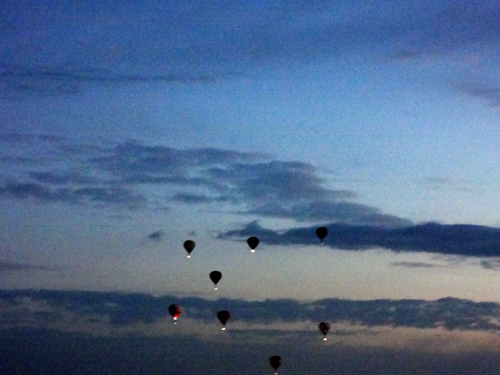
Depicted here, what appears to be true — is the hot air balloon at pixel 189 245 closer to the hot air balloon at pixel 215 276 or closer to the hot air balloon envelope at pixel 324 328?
the hot air balloon at pixel 215 276

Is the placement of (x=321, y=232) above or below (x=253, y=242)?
above

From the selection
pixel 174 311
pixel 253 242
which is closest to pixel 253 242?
pixel 253 242

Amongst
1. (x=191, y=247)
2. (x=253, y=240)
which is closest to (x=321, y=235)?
(x=253, y=240)

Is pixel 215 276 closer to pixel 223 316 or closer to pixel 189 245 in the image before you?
pixel 189 245

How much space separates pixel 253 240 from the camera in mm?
90312

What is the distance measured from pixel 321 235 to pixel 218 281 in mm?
11902

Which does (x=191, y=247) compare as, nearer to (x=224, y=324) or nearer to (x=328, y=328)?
(x=224, y=324)

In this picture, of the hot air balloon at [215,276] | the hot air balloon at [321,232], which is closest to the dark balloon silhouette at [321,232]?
the hot air balloon at [321,232]

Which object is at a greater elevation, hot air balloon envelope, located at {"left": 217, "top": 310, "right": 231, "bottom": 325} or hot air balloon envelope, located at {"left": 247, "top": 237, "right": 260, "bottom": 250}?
hot air balloon envelope, located at {"left": 247, "top": 237, "right": 260, "bottom": 250}

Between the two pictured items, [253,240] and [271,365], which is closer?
[253,240]

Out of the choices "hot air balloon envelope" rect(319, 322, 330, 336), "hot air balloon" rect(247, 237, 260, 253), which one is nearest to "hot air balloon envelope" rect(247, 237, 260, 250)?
"hot air balloon" rect(247, 237, 260, 253)

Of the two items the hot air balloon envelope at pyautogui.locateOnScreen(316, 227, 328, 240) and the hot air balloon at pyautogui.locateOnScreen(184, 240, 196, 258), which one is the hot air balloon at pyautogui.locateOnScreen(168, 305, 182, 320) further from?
the hot air balloon envelope at pyautogui.locateOnScreen(316, 227, 328, 240)

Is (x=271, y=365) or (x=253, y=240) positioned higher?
(x=253, y=240)

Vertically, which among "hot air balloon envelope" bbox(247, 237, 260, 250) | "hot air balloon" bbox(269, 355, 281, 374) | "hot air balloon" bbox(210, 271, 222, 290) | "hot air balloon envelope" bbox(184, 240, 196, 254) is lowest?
"hot air balloon" bbox(269, 355, 281, 374)
